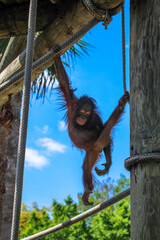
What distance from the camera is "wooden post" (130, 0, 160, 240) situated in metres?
1.43

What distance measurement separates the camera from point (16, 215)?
1.50 m

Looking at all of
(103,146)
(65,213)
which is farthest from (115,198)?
(65,213)

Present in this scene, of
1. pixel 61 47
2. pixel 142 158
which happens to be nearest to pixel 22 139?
pixel 142 158

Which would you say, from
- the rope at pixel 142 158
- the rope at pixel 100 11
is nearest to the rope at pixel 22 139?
the rope at pixel 100 11

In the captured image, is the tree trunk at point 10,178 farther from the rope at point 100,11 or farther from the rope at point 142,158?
the rope at point 142,158

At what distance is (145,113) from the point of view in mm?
1568

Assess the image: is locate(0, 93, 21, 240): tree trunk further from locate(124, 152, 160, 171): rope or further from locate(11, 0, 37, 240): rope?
locate(124, 152, 160, 171): rope

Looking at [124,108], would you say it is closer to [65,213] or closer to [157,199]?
[157,199]

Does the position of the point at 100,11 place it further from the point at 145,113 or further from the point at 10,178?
the point at 10,178

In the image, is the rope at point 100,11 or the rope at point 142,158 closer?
the rope at point 142,158

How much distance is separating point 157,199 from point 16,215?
25.6 inches

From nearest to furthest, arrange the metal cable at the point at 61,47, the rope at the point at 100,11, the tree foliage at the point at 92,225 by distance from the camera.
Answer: the rope at the point at 100,11, the metal cable at the point at 61,47, the tree foliage at the point at 92,225

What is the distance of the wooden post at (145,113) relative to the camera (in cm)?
143

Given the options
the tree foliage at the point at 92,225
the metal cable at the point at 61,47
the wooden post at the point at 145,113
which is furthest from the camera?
the tree foliage at the point at 92,225
